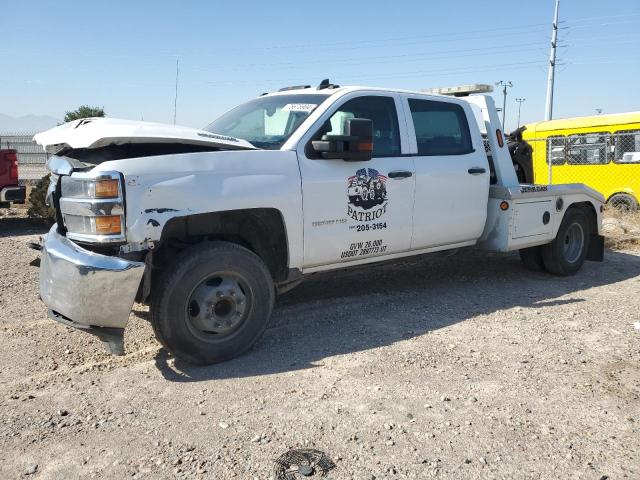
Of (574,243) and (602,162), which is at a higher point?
(602,162)

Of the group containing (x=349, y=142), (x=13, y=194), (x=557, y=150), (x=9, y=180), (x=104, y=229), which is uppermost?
Answer: (x=557, y=150)

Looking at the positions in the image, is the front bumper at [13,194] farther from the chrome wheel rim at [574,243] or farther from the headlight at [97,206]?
the chrome wheel rim at [574,243]

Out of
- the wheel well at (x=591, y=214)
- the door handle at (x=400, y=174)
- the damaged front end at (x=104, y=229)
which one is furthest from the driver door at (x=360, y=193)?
the wheel well at (x=591, y=214)

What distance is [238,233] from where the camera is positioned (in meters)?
4.52

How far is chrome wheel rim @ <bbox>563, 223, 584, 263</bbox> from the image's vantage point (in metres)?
7.17

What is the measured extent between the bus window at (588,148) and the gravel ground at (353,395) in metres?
8.71

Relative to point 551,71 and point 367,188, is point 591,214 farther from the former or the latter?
point 551,71

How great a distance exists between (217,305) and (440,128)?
2897 millimetres

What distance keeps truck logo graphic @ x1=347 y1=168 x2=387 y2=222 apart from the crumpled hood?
3.06 ft

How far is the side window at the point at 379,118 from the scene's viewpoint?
494cm

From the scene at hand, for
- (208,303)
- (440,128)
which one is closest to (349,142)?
(440,128)

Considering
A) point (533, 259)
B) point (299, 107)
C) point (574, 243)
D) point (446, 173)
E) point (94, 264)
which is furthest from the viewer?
point (574, 243)

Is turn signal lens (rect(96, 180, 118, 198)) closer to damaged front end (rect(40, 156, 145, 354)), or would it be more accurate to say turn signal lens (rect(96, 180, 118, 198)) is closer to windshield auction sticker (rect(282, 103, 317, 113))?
damaged front end (rect(40, 156, 145, 354))

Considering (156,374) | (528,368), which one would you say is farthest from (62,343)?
(528,368)
